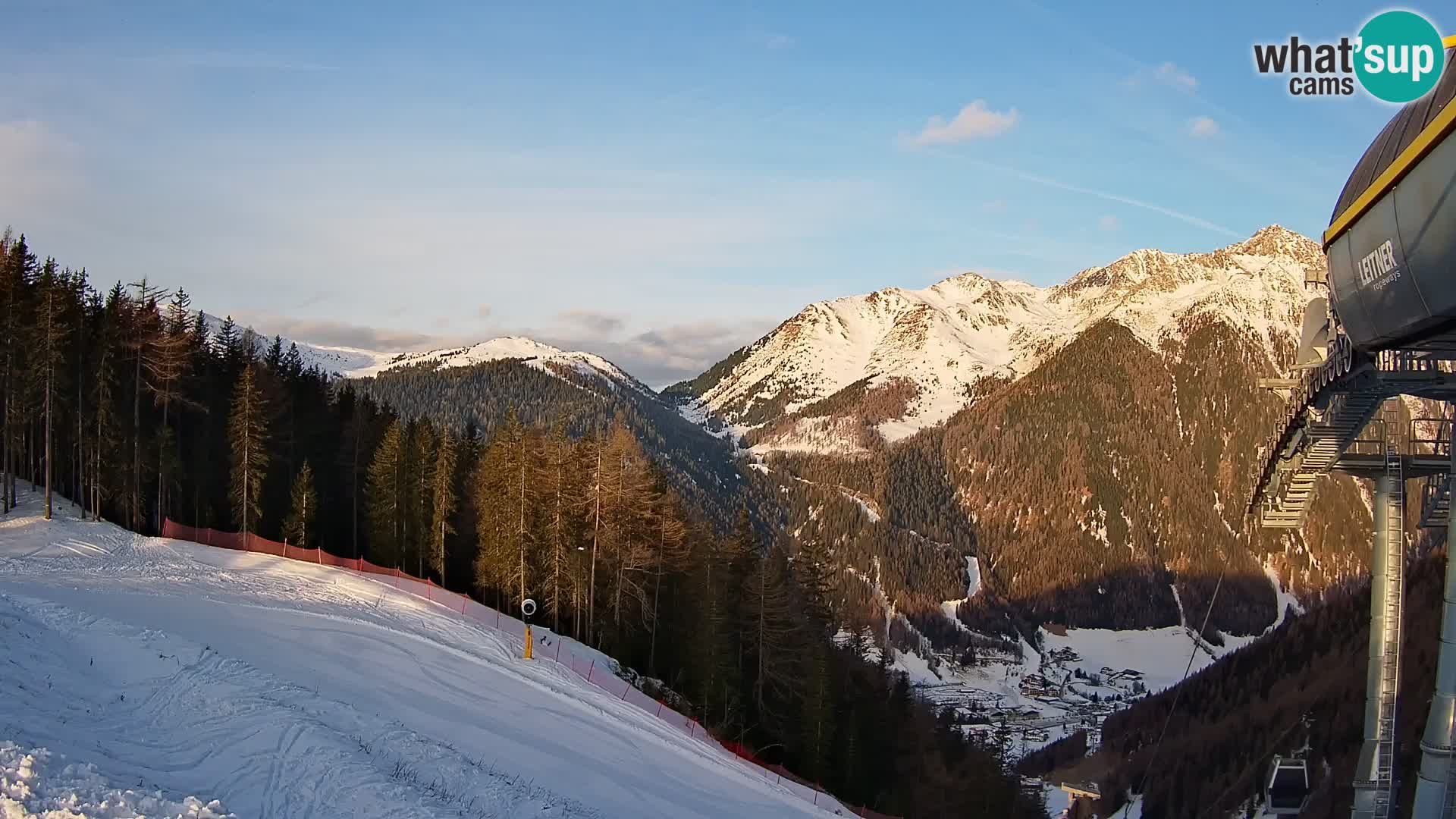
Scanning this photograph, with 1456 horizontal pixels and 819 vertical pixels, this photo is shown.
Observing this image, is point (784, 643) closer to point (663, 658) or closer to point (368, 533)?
point (663, 658)

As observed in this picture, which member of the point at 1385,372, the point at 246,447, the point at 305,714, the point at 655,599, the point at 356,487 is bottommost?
the point at 655,599

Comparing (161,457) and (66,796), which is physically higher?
(161,457)

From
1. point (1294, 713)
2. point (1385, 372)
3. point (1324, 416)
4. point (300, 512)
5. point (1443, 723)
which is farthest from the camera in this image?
point (300, 512)

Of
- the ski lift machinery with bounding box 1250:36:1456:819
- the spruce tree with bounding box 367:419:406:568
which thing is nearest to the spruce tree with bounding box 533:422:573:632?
the spruce tree with bounding box 367:419:406:568

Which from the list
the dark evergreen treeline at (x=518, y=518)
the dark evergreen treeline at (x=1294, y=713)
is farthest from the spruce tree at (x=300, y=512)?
the dark evergreen treeline at (x=1294, y=713)

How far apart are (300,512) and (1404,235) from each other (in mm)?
49475

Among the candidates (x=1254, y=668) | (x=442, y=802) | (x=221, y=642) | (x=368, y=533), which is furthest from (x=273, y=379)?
(x=1254, y=668)

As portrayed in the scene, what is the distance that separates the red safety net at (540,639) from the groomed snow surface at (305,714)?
1773 mm

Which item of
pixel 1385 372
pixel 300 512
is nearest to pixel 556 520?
pixel 300 512

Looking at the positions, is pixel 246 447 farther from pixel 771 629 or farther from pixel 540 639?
pixel 771 629

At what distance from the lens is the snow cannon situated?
35.8ft

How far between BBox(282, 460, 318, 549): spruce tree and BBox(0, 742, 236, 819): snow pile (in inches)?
1548

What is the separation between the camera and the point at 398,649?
27078 millimetres

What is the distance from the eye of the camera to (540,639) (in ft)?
124
